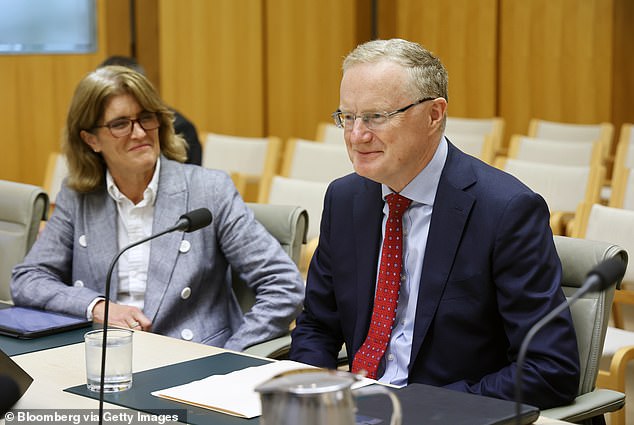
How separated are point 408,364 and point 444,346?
101 mm

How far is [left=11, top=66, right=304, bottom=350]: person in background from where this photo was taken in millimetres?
2982

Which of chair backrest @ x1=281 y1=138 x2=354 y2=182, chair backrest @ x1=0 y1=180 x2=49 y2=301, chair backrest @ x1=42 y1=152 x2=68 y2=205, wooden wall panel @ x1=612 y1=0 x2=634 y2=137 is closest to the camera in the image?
chair backrest @ x1=0 y1=180 x2=49 y2=301

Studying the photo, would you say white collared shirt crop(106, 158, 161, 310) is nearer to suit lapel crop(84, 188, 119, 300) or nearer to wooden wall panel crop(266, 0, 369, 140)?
suit lapel crop(84, 188, 119, 300)

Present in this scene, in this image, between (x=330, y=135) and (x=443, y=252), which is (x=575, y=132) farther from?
(x=443, y=252)

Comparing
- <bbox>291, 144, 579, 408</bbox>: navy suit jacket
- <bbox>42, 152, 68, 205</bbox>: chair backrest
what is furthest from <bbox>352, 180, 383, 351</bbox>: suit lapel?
<bbox>42, 152, 68, 205</bbox>: chair backrest

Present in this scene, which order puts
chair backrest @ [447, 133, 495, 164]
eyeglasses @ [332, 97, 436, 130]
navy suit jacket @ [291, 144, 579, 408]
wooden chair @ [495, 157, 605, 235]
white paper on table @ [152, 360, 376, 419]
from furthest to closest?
chair backrest @ [447, 133, 495, 164], wooden chair @ [495, 157, 605, 235], eyeglasses @ [332, 97, 436, 130], navy suit jacket @ [291, 144, 579, 408], white paper on table @ [152, 360, 376, 419]

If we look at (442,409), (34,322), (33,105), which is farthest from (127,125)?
(33,105)

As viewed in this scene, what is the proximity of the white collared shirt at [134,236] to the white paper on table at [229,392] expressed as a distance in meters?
0.97

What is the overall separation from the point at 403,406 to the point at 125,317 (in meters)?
1.22

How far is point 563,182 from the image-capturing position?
17.0 feet

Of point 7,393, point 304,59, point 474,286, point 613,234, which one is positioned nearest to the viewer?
point 7,393

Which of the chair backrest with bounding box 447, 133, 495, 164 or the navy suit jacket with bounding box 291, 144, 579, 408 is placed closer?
the navy suit jacket with bounding box 291, 144, 579, 408

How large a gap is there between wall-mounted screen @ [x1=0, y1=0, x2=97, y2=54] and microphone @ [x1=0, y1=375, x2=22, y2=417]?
5631 mm

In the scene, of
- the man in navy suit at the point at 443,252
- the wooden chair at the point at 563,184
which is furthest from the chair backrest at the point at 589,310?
the wooden chair at the point at 563,184
